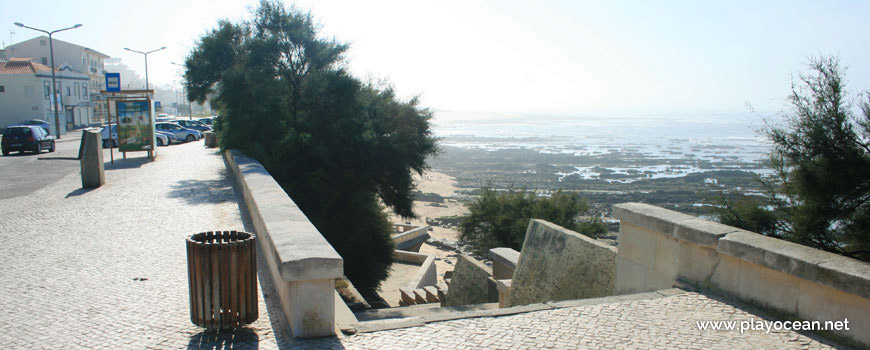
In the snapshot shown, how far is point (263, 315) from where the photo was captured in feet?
15.9

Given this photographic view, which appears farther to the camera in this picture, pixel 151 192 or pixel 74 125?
pixel 74 125

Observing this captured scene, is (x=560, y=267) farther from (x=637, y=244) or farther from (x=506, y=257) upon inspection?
(x=506, y=257)

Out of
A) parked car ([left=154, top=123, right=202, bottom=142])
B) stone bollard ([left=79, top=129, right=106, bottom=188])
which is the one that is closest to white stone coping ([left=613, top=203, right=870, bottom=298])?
stone bollard ([left=79, top=129, right=106, bottom=188])

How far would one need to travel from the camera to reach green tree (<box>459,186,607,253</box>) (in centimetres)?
2834

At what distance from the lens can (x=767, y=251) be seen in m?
4.59

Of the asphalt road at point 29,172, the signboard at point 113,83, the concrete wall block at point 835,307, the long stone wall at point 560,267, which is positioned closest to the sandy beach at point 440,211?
the signboard at point 113,83

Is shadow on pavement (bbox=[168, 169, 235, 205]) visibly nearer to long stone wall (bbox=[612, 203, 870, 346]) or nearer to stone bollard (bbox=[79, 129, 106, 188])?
stone bollard (bbox=[79, 129, 106, 188])

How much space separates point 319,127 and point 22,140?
15656mm

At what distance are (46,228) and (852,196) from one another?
12463 mm

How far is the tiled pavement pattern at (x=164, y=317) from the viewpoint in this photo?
4.20m

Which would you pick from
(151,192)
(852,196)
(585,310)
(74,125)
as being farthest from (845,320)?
(74,125)

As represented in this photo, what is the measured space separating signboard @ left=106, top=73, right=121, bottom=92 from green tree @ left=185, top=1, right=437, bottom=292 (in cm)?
315

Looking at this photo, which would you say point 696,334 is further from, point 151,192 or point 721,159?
point 721,159

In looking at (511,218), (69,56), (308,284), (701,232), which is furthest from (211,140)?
(69,56)
